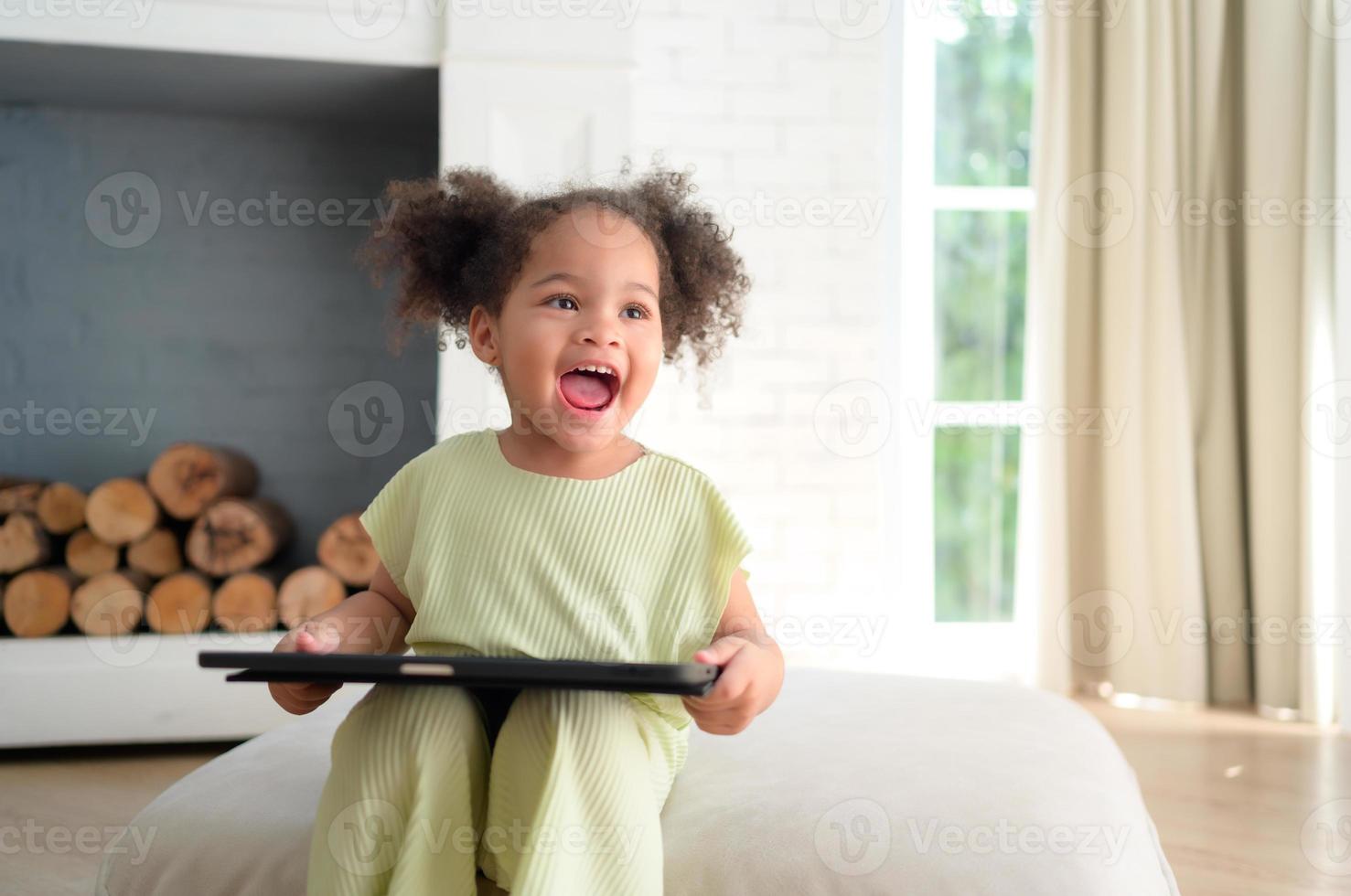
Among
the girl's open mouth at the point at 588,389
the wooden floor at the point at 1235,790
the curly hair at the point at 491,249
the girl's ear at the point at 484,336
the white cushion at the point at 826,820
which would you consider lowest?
the wooden floor at the point at 1235,790

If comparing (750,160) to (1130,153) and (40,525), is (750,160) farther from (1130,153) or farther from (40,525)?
(40,525)

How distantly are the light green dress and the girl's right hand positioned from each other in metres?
0.06

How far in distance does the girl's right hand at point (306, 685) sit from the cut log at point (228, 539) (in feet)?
4.65

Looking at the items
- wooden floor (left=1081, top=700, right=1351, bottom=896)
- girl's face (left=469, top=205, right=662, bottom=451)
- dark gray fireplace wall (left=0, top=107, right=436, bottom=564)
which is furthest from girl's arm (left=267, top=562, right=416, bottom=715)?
dark gray fireplace wall (left=0, top=107, right=436, bottom=564)

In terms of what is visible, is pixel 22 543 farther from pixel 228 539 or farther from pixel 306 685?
pixel 306 685

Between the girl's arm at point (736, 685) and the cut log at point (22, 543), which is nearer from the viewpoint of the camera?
the girl's arm at point (736, 685)

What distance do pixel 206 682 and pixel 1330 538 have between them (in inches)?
96.2

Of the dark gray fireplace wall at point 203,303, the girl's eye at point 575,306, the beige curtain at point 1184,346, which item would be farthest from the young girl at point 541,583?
the beige curtain at point 1184,346

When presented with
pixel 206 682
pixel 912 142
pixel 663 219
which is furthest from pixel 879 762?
pixel 912 142

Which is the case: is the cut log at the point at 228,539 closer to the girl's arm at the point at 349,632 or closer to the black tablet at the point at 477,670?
the girl's arm at the point at 349,632


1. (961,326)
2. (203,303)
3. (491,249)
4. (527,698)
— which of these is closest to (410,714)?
(527,698)

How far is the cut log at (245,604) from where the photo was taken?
2.35m

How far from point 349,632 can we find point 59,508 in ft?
5.15

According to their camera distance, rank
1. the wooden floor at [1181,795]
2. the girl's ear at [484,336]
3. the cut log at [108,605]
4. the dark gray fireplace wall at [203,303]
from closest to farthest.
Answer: the girl's ear at [484,336] → the wooden floor at [1181,795] → the cut log at [108,605] → the dark gray fireplace wall at [203,303]
